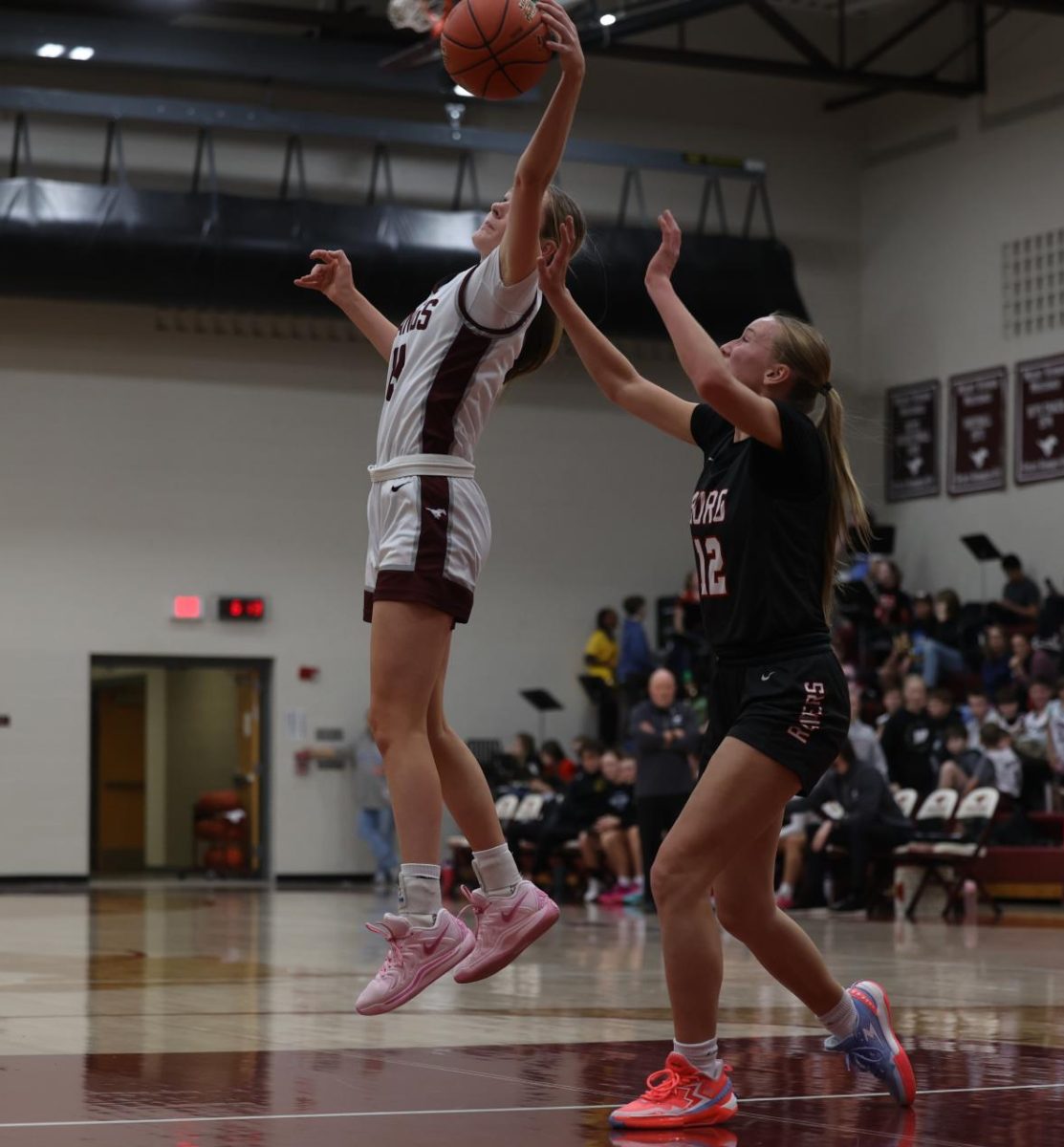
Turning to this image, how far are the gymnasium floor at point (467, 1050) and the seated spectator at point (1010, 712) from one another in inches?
220

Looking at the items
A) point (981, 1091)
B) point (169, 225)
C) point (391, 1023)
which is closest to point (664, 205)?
point (169, 225)

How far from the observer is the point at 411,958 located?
14.4ft

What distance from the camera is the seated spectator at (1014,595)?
61.8 ft

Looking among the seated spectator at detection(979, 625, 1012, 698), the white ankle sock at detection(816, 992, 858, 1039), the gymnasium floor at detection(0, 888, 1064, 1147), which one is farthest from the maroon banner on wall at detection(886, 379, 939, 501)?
the white ankle sock at detection(816, 992, 858, 1039)

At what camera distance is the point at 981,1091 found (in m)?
4.39

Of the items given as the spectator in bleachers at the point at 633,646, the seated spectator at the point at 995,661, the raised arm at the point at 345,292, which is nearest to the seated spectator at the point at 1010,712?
the seated spectator at the point at 995,661

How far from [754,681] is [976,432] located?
57.8ft

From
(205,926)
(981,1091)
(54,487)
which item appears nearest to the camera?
(981,1091)

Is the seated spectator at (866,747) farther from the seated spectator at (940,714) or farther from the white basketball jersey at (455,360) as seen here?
the white basketball jersey at (455,360)

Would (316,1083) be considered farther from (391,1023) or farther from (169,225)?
(169,225)

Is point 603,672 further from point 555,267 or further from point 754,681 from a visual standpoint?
point 754,681

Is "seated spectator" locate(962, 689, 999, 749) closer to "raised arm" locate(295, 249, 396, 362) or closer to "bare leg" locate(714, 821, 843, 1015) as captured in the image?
"raised arm" locate(295, 249, 396, 362)

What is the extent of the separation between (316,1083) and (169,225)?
581 inches

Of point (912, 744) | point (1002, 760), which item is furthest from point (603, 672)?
point (1002, 760)
